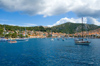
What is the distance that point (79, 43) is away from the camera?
330 feet

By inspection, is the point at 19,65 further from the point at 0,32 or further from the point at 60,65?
the point at 0,32

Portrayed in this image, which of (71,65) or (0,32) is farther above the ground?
(0,32)

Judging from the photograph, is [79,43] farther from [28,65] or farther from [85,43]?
[28,65]

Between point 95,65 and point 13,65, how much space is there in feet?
86.3

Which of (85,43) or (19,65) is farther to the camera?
(85,43)

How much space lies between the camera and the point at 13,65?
A: 1193 inches

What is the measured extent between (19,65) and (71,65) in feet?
54.5

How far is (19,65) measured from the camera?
30.4 meters

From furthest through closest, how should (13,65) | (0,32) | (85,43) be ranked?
1. (0,32)
2. (85,43)
3. (13,65)

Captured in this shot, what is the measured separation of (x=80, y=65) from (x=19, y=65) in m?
19.5

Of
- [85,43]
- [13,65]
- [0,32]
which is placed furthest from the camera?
[0,32]

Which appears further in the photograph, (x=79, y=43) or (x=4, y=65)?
(x=79, y=43)

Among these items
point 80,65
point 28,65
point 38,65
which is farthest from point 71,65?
point 28,65

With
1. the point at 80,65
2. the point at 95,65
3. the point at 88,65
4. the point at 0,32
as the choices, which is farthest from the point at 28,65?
the point at 0,32
